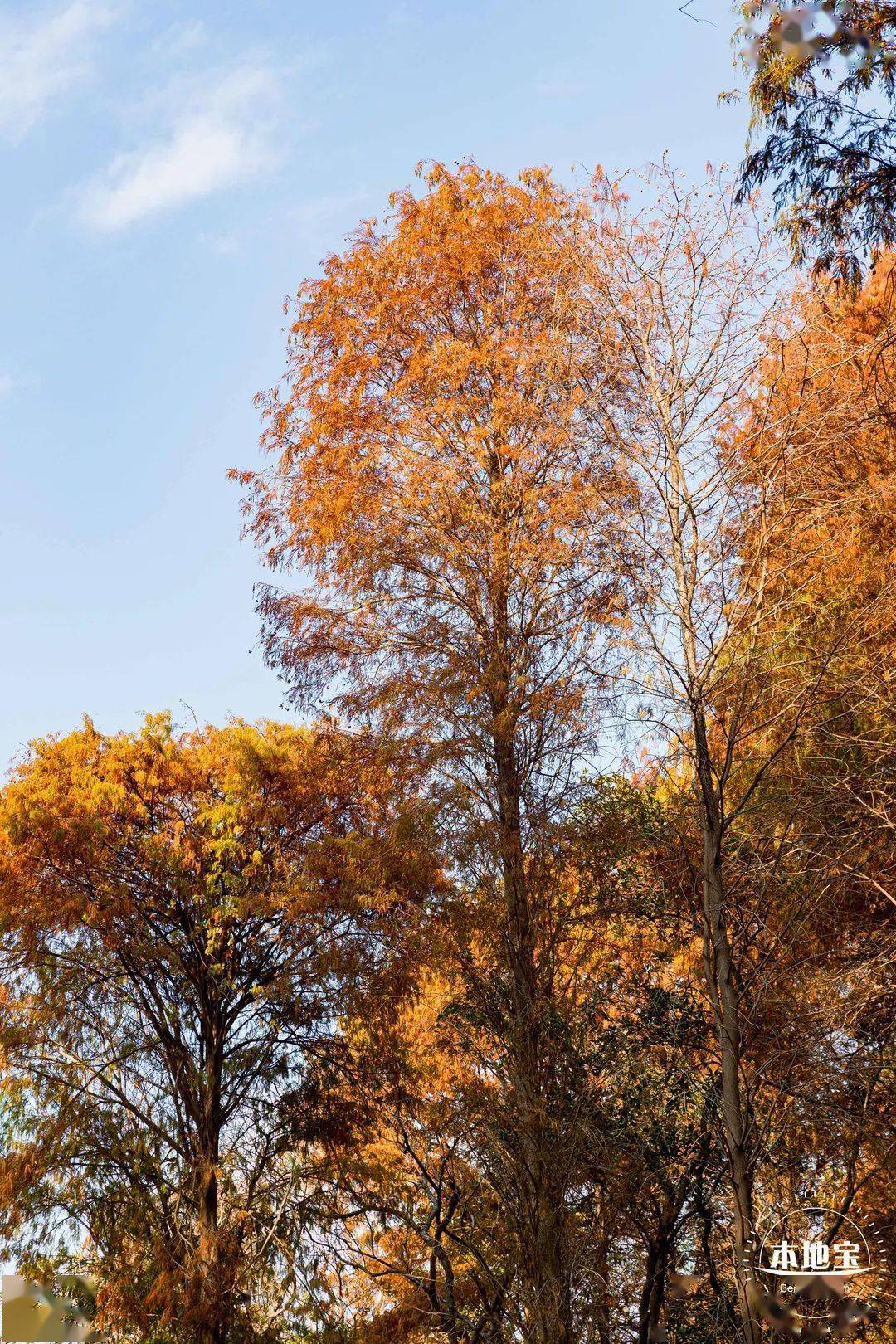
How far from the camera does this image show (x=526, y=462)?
350 inches

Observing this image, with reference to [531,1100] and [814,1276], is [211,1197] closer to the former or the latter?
[531,1100]

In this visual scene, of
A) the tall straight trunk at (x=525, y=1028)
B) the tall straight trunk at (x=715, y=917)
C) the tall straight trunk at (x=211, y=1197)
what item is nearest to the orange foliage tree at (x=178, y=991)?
the tall straight trunk at (x=211, y=1197)

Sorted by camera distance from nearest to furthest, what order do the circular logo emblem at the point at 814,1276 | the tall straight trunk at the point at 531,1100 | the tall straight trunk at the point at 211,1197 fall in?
the circular logo emblem at the point at 814,1276 < the tall straight trunk at the point at 531,1100 < the tall straight trunk at the point at 211,1197

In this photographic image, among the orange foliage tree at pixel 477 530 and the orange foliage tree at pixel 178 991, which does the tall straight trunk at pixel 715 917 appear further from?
the orange foliage tree at pixel 178 991

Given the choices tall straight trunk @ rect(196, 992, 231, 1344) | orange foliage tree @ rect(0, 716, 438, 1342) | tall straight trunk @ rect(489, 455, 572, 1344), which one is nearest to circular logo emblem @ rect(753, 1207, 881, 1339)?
tall straight trunk @ rect(489, 455, 572, 1344)

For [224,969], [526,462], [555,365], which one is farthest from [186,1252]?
[555,365]

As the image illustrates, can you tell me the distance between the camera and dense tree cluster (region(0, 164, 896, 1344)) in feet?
20.7

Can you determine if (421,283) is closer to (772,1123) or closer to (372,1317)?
(772,1123)

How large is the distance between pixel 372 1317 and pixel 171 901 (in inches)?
184

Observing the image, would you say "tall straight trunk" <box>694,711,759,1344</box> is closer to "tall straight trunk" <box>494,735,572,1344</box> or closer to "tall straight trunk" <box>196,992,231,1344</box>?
"tall straight trunk" <box>494,735,572,1344</box>

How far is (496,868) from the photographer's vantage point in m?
7.89

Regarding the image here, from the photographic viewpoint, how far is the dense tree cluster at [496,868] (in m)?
6.32

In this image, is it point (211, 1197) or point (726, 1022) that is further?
point (211, 1197)

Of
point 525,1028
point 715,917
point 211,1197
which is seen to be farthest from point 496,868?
point 211,1197
